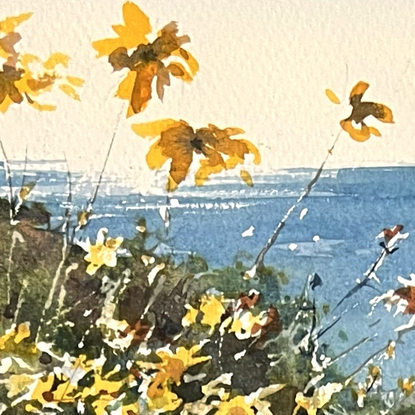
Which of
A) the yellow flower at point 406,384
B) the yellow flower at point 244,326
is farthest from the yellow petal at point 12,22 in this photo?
the yellow flower at point 406,384

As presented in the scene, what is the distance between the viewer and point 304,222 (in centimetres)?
98

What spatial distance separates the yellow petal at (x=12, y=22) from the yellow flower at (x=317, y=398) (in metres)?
0.69

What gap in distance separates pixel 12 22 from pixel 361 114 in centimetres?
55

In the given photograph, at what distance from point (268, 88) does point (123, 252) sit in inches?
13.0

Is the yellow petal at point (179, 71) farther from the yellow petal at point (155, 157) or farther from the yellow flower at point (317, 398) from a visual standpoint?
the yellow flower at point (317, 398)

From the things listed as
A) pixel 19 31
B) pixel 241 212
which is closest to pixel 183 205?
pixel 241 212

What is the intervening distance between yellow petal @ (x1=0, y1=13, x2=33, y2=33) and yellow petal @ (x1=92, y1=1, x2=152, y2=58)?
4.3 inches

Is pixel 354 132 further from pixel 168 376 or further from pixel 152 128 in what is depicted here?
pixel 168 376

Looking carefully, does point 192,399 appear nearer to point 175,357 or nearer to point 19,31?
point 175,357

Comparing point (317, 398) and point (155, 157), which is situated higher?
point (155, 157)

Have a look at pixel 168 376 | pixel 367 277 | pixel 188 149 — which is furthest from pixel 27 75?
pixel 367 277

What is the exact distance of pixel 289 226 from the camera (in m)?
0.98

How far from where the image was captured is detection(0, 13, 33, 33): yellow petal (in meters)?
0.95

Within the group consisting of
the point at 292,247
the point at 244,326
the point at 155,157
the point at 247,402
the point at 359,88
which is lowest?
the point at 247,402
